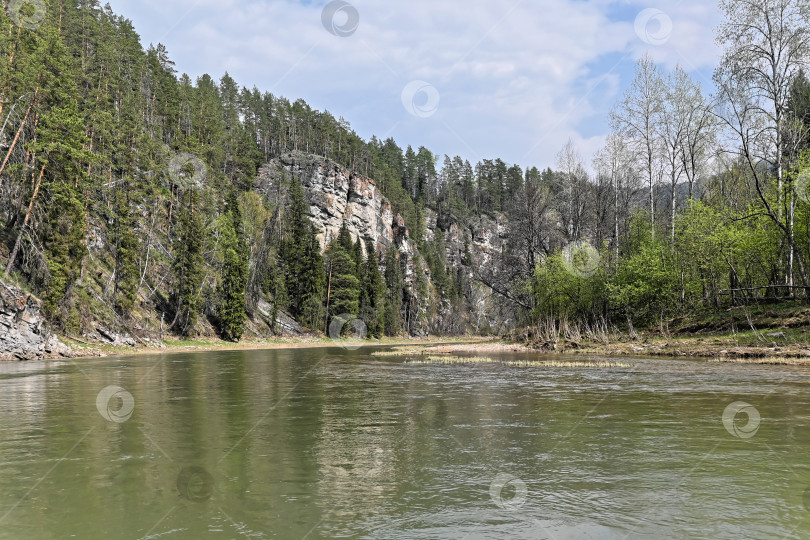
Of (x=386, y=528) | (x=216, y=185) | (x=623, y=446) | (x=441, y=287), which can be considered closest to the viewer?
(x=386, y=528)

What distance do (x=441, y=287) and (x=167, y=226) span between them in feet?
266

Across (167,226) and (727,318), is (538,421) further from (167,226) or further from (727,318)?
(167,226)

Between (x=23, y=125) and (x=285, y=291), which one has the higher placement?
(x=23, y=125)

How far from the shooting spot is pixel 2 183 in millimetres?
37094

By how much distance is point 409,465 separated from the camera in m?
7.43

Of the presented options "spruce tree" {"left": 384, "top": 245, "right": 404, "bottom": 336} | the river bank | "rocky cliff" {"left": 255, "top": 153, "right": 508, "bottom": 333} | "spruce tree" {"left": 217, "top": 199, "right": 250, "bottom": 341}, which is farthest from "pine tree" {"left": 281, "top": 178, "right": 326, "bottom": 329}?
the river bank

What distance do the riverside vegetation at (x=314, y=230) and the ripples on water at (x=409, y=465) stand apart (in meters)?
19.1

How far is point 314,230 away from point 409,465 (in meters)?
84.8

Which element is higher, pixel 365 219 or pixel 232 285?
pixel 365 219

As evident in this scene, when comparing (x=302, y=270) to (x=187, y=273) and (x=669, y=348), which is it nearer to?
(x=187, y=273)

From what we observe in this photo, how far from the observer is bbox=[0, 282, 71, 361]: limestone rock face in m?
29.7

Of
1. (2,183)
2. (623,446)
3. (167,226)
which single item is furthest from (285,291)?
(623,446)

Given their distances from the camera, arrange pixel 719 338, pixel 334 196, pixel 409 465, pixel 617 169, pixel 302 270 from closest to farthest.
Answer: pixel 409 465 → pixel 719 338 → pixel 617 169 → pixel 302 270 → pixel 334 196

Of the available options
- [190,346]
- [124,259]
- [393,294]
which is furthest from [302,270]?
[124,259]
